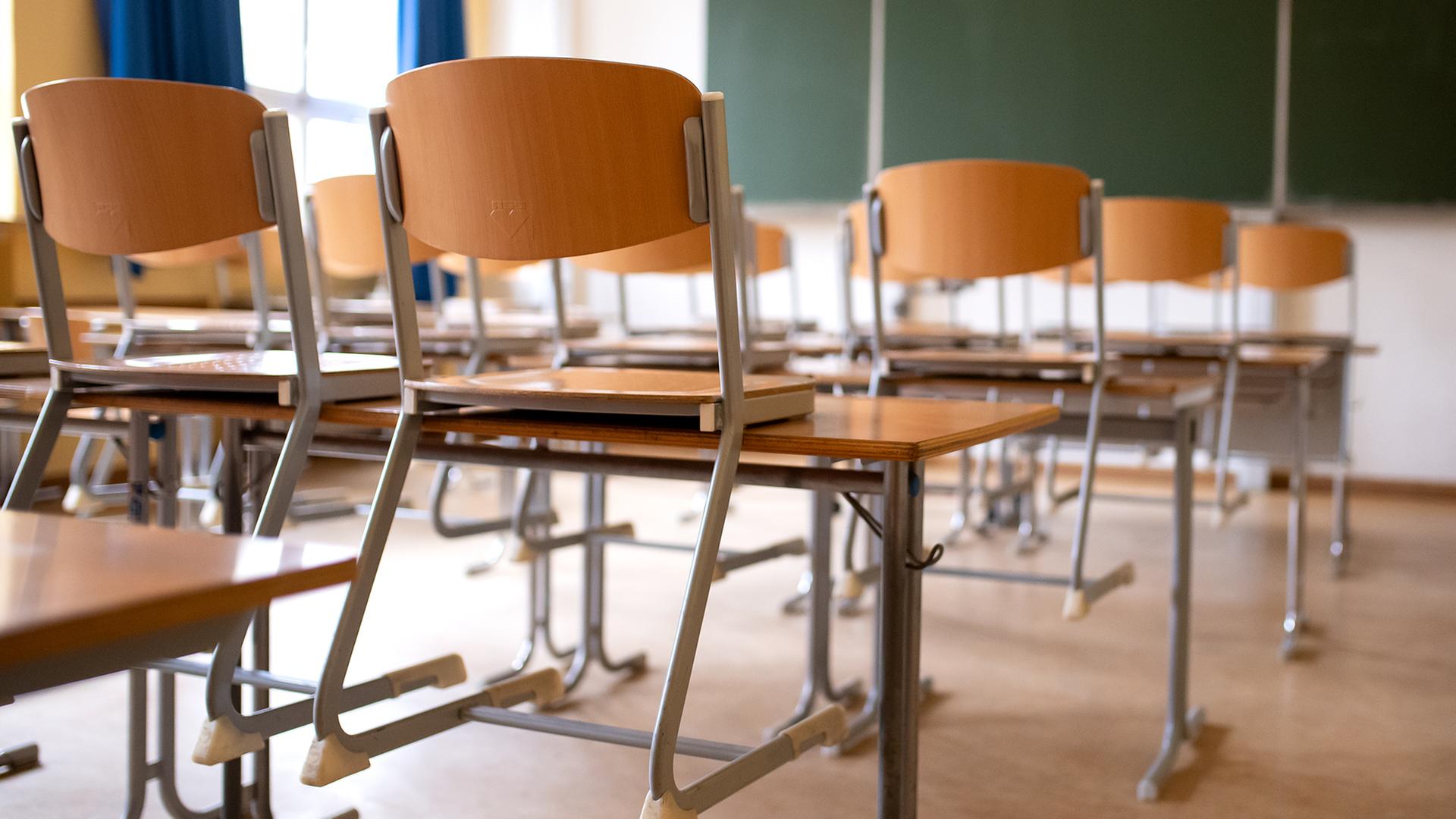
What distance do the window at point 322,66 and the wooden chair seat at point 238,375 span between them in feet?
15.8

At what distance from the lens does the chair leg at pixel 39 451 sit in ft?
4.35

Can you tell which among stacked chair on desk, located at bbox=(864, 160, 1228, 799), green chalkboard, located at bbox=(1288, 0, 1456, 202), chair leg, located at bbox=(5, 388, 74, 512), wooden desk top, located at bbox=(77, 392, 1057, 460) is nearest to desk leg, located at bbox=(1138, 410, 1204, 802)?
stacked chair on desk, located at bbox=(864, 160, 1228, 799)

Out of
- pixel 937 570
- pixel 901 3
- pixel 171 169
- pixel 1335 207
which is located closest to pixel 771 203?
pixel 901 3

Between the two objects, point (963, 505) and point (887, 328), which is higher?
point (887, 328)

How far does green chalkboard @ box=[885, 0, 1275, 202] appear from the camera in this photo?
588 cm

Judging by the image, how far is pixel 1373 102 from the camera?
18.5 feet

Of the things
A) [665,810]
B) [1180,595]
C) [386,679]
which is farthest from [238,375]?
[1180,595]

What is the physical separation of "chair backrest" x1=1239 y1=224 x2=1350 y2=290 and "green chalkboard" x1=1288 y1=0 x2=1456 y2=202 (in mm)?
2002

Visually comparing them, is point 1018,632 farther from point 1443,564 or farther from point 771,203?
point 771,203

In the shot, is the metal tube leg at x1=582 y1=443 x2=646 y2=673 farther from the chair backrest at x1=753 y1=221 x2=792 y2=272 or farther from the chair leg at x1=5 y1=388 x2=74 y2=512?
the chair backrest at x1=753 y1=221 x2=792 y2=272

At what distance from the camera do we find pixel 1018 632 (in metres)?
3.21

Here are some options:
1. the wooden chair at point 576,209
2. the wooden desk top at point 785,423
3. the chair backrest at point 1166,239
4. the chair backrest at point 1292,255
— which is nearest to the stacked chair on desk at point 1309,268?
the chair backrest at point 1292,255

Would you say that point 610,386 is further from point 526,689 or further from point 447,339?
point 447,339

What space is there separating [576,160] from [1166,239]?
204 cm
